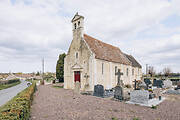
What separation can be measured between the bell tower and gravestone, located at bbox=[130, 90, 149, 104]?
11.9 m

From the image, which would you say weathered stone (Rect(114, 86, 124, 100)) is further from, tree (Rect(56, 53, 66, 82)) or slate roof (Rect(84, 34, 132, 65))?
tree (Rect(56, 53, 66, 82))

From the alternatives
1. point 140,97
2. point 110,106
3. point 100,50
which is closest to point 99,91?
point 110,106

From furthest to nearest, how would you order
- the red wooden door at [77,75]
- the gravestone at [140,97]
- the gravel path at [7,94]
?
the red wooden door at [77,75], the gravel path at [7,94], the gravestone at [140,97]

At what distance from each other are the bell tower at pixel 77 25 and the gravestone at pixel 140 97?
39.1 feet

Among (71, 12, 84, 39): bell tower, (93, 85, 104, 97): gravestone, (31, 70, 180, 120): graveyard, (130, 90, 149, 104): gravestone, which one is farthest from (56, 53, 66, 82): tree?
(130, 90, 149, 104): gravestone

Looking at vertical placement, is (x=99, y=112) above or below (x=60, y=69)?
below

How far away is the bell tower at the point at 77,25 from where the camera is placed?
60.1 ft

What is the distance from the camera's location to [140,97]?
995 cm

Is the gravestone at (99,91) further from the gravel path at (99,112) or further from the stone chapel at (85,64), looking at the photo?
the gravel path at (99,112)

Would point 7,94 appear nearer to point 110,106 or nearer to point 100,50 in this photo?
point 110,106

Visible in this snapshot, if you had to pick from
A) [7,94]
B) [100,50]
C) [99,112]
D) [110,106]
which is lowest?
[7,94]

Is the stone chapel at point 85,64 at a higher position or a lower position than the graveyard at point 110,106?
higher

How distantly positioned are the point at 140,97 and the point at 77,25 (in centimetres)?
1393

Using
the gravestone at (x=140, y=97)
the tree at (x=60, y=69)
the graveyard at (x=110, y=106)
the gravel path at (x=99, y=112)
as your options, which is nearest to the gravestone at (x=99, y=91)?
the graveyard at (x=110, y=106)
